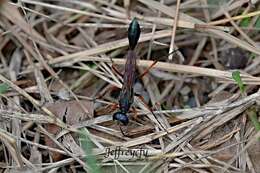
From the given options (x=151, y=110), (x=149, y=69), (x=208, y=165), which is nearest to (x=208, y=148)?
(x=208, y=165)

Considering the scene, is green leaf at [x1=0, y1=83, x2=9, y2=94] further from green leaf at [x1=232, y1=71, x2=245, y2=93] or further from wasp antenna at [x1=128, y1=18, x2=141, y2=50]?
green leaf at [x1=232, y1=71, x2=245, y2=93]

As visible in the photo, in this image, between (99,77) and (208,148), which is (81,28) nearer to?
(99,77)

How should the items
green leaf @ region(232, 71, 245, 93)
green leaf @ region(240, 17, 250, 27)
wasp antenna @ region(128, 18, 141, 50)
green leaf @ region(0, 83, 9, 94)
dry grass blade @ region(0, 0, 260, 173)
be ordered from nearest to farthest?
1. dry grass blade @ region(0, 0, 260, 173)
2. green leaf @ region(232, 71, 245, 93)
3. green leaf @ region(0, 83, 9, 94)
4. wasp antenna @ region(128, 18, 141, 50)
5. green leaf @ region(240, 17, 250, 27)

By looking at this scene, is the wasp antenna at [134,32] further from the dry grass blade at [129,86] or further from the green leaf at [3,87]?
the green leaf at [3,87]

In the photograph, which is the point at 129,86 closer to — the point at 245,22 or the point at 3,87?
the point at 3,87

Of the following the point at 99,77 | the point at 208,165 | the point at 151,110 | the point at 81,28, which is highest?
the point at 81,28

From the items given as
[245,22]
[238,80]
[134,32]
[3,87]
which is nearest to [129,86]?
[134,32]

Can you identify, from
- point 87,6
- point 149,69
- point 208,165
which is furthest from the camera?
point 87,6

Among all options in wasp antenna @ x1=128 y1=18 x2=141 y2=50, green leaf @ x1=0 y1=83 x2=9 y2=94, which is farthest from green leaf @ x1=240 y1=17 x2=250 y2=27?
green leaf @ x1=0 y1=83 x2=9 y2=94

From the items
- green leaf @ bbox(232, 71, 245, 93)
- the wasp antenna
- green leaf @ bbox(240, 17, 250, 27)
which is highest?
green leaf @ bbox(240, 17, 250, 27)

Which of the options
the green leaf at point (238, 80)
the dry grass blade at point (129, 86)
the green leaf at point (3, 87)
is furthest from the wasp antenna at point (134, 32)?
the green leaf at point (3, 87)

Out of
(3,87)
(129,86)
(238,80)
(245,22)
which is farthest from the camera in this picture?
(245,22)
